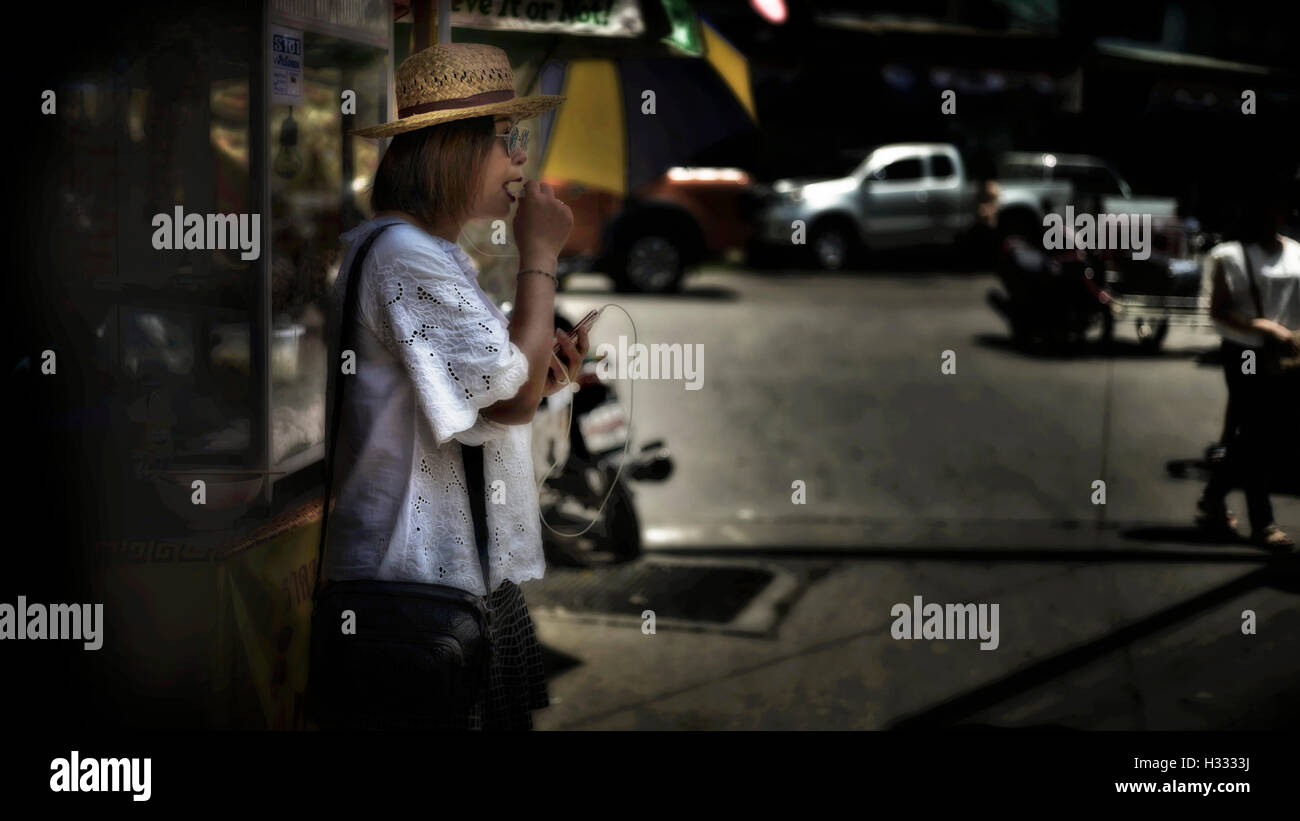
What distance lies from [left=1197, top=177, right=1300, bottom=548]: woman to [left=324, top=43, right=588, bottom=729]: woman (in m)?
3.07

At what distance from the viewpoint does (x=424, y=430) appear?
2588 millimetres

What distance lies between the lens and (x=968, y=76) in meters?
13.0

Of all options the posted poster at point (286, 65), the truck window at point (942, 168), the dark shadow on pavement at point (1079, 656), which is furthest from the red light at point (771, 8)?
the truck window at point (942, 168)

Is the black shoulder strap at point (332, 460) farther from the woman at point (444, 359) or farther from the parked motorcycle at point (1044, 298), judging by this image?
the parked motorcycle at point (1044, 298)

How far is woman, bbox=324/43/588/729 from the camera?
2.48 meters

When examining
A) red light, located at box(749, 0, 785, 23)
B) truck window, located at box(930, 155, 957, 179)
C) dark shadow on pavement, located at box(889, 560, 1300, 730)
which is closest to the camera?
dark shadow on pavement, located at box(889, 560, 1300, 730)

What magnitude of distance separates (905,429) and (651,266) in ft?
20.5

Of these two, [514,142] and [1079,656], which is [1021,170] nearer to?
[1079,656]

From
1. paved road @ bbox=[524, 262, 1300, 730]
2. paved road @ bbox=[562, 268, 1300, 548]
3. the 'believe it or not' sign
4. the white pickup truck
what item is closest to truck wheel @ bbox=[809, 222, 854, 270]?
the white pickup truck

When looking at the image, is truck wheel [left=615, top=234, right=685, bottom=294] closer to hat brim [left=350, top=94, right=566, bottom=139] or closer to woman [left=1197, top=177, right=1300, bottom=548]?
woman [left=1197, top=177, right=1300, bottom=548]
